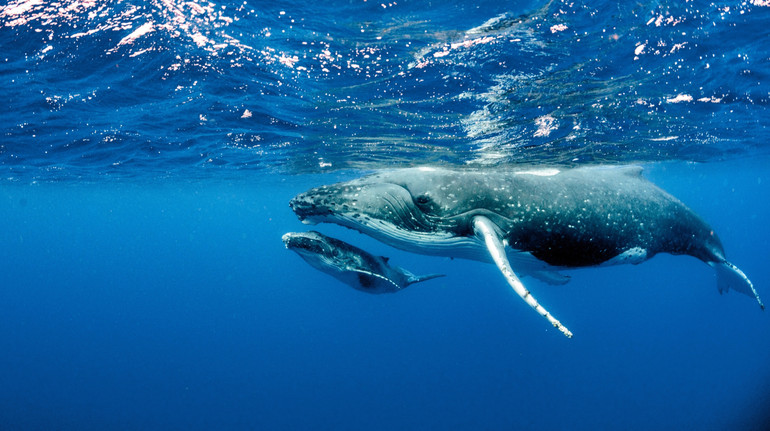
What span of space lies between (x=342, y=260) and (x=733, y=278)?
8443 millimetres

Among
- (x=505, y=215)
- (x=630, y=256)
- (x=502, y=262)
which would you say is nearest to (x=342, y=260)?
(x=502, y=262)

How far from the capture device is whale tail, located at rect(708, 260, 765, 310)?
7.75 meters

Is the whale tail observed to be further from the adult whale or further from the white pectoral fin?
the white pectoral fin

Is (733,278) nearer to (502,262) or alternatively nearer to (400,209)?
(502,262)

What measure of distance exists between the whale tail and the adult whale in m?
2.51

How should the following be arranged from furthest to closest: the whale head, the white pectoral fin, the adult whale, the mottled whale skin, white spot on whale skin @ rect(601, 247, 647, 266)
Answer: white spot on whale skin @ rect(601, 247, 647, 266)
the adult whale
the whale head
the mottled whale skin
the white pectoral fin

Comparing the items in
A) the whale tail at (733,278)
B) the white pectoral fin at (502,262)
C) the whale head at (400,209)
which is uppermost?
the whale head at (400,209)

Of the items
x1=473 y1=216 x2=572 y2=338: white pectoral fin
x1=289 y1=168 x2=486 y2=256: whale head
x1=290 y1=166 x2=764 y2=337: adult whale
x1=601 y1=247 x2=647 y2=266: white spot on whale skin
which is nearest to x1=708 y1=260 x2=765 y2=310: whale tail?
x1=290 y1=166 x2=764 y2=337: adult whale

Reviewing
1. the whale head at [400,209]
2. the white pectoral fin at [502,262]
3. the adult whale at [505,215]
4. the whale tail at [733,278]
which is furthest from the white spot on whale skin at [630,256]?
the whale tail at [733,278]

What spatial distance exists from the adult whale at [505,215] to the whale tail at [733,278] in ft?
8.23

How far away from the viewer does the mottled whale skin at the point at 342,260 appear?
4.18 meters

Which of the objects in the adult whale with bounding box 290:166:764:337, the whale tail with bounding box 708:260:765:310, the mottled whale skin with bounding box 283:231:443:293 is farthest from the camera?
the whale tail with bounding box 708:260:765:310

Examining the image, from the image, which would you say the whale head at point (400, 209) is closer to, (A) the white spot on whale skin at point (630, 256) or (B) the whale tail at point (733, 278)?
(A) the white spot on whale skin at point (630, 256)

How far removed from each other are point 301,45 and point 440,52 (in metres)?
2.73
